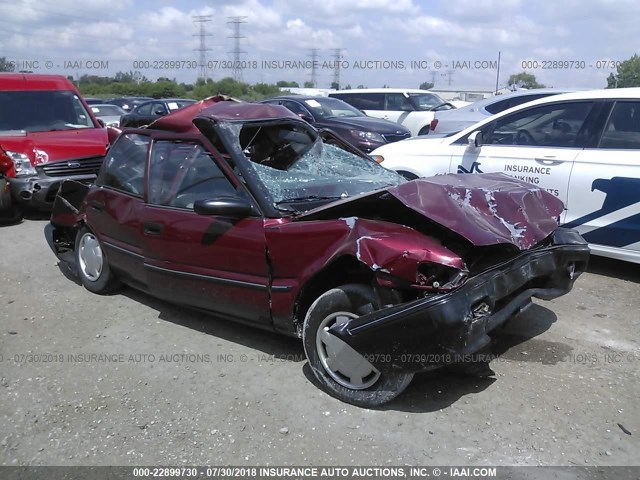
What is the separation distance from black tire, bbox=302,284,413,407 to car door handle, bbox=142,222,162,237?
1.46 metres

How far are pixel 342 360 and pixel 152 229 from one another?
184cm

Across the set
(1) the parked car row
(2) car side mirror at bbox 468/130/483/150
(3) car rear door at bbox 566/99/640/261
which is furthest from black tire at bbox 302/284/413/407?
(1) the parked car row

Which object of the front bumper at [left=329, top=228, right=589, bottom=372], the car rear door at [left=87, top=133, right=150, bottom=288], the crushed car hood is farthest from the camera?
the car rear door at [left=87, top=133, right=150, bottom=288]

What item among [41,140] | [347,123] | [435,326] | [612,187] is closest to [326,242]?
[435,326]

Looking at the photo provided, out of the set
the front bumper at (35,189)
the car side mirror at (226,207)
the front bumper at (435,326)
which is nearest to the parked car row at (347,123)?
the front bumper at (35,189)

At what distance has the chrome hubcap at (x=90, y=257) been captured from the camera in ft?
16.7

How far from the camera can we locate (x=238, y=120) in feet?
13.3

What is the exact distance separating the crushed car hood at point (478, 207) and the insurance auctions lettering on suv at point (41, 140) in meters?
5.81

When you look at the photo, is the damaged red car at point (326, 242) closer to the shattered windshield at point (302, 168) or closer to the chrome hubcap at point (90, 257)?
the shattered windshield at point (302, 168)

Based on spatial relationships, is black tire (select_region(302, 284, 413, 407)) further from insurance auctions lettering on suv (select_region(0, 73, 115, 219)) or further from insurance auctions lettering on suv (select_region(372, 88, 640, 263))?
insurance auctions lettering on suv (select_region(0, 73, 115, 219))

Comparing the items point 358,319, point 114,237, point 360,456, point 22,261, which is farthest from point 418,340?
point 22,261

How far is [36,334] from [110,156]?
1640 mm

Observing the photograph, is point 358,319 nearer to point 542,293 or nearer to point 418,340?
point 418,340

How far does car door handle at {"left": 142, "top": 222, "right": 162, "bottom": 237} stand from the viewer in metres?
4.16
